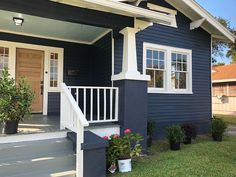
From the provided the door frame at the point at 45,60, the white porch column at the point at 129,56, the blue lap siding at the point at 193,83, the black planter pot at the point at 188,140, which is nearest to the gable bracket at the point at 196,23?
the blue lap siding at the point at 193,83

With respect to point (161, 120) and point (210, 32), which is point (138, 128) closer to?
point (161, 120)

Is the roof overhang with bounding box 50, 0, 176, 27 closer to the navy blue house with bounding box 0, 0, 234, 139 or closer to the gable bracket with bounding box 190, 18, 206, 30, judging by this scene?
the navy blue house with bounding box 0, 0, 234, 139

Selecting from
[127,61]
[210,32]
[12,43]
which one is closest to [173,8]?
[210,32]

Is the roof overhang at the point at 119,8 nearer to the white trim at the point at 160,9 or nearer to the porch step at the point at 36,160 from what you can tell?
the white trim at the point at 160,9

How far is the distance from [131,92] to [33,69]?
355 cm

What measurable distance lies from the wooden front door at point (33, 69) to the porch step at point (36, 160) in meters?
3.03

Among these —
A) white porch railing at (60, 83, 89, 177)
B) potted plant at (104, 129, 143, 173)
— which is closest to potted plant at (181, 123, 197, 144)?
potted plant at (104, 129, 143, 173)

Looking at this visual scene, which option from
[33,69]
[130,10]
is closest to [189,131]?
[130,10]

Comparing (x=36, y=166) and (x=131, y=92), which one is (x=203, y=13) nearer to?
(x=131, y=92)

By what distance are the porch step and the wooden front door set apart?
3.03 m

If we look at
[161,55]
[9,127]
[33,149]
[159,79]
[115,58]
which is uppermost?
[161,55]

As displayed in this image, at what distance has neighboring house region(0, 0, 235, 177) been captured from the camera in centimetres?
465

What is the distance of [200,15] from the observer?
7730mm

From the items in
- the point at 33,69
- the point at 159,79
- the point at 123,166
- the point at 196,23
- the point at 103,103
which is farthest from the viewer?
the point at 196,23
